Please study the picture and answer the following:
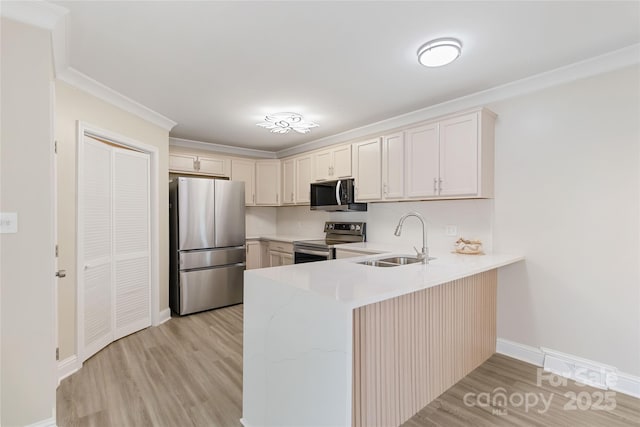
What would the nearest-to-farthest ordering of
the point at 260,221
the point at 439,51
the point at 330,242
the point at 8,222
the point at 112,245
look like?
the point at 8,222 < the point at 439,51 < the point at 112,245 < the point at 330,242 < the point at 260,221

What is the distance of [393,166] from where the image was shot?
3357 mm

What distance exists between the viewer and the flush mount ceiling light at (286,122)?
10.6 feet

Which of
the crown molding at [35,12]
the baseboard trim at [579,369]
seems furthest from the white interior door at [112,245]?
the baseboard trim at [579,369]

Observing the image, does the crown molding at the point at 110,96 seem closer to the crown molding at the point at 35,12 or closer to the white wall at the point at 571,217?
the crown molding at the point at 35,12

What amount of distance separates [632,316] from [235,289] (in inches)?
157

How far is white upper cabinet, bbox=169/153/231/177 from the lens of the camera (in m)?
4.34

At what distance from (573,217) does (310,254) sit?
2.73 m

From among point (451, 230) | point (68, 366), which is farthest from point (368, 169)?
point (68, 366)

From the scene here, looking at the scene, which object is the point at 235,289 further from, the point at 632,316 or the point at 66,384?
the point at 632,316

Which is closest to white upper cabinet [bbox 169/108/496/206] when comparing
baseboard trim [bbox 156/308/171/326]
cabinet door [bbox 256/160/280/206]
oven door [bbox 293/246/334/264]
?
cabinet door [bbox 256/160/280/206]

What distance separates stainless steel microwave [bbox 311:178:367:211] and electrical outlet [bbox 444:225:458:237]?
1130 millimetres

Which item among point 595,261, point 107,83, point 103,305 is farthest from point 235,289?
point 595,261

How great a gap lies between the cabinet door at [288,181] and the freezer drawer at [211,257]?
1081mm

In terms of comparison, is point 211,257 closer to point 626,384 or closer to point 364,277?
point 364,277
